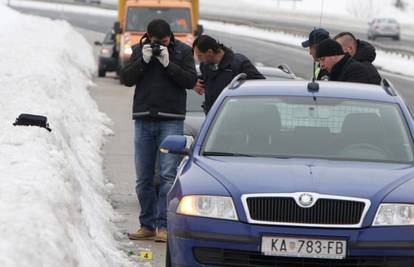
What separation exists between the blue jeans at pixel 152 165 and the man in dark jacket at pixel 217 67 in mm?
393

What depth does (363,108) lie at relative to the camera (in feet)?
26.0

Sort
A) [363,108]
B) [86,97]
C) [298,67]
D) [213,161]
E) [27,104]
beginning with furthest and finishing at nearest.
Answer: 1. [298,67]
2. [86,97]
3. [27,104]
4. [363,108]
5. [213,161]

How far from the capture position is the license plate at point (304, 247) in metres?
6.51

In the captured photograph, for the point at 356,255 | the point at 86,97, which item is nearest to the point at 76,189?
the point at 356,255

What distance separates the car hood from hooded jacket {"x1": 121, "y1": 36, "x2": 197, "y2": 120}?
92.7 inches

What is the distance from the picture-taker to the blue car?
655 cm

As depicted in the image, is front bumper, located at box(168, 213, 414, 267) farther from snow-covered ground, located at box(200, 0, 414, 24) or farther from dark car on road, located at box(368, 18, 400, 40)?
snow-covered ground, located at box(200, 0, 414, 24)

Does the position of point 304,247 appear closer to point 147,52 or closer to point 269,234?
point 269,234

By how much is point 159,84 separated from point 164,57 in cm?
27

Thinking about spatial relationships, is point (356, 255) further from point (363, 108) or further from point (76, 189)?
point (76, 189)

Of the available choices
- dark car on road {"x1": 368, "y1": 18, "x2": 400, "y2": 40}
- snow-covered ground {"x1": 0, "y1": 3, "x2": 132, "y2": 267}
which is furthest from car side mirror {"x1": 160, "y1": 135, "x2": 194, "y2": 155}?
dark car on road {"x1": 368, "y1": 18, "x2": 400, "y2": 40}

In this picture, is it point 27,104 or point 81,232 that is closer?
point 81,232

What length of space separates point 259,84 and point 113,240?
6.75 feet

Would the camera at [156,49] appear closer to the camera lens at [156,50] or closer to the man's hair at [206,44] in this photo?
the camera lens at [156,50]
